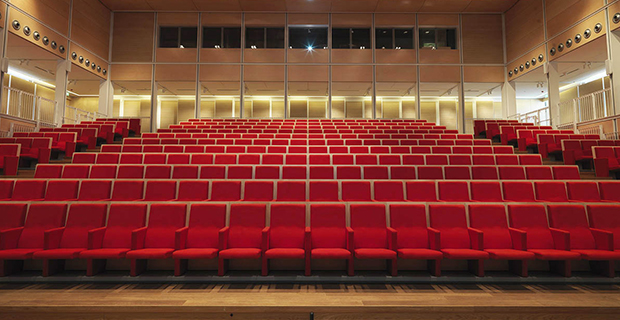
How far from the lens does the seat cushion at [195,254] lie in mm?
1284

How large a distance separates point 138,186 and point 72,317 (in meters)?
0.75

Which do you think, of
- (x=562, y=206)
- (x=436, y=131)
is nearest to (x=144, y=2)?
(x=436, y=131)

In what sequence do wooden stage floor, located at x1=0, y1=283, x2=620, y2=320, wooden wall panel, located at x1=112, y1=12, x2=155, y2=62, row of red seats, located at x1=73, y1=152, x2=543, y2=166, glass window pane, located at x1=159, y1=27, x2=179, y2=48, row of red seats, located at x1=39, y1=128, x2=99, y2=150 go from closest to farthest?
wooden stage floor, located at x1=0, y1=283, x2=620, y2=320, row of red seats, located at x1=73, y1=152, x2=543, y2=166, row of red seats, located at x1=39, y1=128, x2=99, y2=150, wooden wall panel, located at x1=112, y1=12, x2=155, y2=62, glass window pane, located at x1=159, y1=27, x2=179, y2=48

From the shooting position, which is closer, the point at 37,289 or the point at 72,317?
the point at 72,317

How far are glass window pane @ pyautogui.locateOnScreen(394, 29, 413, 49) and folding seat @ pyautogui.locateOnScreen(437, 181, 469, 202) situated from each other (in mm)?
3880

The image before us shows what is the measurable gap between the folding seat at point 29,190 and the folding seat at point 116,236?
0.53 meters

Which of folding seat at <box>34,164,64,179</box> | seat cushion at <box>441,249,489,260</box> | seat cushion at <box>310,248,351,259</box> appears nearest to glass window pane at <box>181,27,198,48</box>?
folding seat at <box>34,164,64,179</box>

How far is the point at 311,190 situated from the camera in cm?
173

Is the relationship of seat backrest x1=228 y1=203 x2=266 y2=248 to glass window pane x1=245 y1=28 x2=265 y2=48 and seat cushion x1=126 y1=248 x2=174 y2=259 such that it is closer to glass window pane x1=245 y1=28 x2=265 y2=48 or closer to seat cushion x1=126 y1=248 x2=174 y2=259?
seat cushion x1=126 y1=248 x2=174 y2=259

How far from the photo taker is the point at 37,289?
4.09 feet

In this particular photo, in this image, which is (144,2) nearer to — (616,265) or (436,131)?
(436,131)

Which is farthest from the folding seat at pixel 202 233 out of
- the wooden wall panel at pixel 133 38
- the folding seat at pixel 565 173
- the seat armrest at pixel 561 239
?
the wooden wall panel at pixel 133 38

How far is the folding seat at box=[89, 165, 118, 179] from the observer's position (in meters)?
2.02

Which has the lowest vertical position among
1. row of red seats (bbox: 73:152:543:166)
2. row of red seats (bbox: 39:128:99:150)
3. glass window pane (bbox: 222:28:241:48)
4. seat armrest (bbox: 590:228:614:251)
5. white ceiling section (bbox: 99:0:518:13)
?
seat armrest (bbox: 590:228:614:251)
